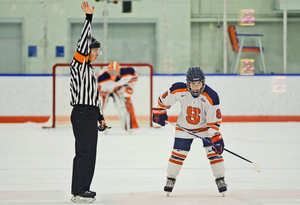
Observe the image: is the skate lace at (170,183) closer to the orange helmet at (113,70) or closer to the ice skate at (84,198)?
the ice skate at (84,198)

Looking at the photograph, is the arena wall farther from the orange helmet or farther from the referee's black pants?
the referee's black pants

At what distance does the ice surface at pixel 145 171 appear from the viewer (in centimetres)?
250

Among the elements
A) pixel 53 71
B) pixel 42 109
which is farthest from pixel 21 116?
pixel 53 71

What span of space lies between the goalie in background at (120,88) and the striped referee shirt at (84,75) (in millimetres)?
3828

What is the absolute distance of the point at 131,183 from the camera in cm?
293

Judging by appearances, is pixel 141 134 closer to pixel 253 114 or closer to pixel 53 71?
pixel 53 71

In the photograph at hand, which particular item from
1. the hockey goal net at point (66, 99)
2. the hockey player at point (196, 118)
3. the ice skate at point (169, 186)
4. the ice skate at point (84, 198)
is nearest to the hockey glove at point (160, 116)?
the hockey player at point (196, 118)

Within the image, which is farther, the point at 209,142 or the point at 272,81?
the point at 272,81

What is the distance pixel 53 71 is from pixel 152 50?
69.8 inches

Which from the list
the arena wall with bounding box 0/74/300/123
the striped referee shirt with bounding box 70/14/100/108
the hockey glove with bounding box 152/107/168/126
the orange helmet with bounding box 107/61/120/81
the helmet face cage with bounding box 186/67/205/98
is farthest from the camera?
the arena wall with bounding box 0/74/300/123

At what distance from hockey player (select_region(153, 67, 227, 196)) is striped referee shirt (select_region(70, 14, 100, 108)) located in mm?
475

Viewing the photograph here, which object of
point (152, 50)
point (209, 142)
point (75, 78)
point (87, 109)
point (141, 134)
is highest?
point (152, 50)

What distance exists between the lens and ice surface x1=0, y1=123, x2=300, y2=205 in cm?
250

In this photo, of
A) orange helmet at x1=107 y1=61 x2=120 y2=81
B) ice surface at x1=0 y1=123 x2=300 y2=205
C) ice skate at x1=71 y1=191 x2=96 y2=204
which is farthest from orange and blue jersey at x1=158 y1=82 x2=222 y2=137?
orange helmet at x1=107 y1=61 x2=120 y2=81
